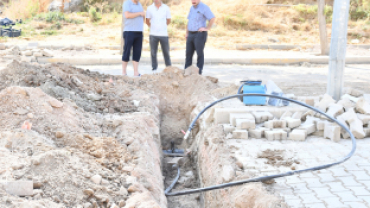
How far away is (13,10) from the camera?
22359mm

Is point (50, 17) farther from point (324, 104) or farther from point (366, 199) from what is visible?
point (366, 199)

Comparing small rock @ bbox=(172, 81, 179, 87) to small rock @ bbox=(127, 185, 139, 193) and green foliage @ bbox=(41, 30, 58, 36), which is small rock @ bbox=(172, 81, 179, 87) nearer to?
small rock @ bbox=(127, 185, 139, 193)

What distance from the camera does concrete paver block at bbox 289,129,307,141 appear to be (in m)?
4.54

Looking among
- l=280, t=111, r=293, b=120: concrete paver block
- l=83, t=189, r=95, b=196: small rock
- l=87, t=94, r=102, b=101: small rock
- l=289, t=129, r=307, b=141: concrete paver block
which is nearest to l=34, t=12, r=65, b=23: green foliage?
l=87, t=94, r=102, b=101: small rock

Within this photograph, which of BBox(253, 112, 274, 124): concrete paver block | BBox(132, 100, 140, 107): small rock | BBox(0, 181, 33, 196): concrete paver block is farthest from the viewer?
BBox(132, 100, 140, 107): small rock

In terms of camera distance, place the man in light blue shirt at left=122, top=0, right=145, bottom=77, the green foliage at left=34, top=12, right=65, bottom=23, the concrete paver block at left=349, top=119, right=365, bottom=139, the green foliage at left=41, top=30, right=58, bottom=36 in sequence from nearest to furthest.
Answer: the concrete paver block at left=349, top=119, right=365, bottom=139, the man in light blue shirt at left=122, top=0, right=145, bottom=77, the green foliage at left=41, top=30, right=58, bottom=36, the green foliage at left=34, top=12, right=65, bottom=23

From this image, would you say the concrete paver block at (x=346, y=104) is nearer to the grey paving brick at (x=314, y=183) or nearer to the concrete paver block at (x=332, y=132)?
the concrete paver block at (x=332, y=132)

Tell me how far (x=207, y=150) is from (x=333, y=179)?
1533mm

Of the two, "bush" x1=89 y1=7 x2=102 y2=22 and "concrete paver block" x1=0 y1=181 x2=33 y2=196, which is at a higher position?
"bush" x1=89 y1=7 x2=102 y2=22

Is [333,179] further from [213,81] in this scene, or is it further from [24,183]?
[213,81]

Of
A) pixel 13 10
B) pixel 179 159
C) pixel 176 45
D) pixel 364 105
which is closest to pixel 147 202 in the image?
pixel 179 159

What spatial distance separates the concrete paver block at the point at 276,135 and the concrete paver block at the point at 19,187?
282 cm

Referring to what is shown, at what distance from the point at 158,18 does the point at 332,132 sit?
4494mm

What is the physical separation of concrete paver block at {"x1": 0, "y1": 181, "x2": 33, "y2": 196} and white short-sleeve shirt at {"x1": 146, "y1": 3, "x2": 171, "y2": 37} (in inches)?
218
